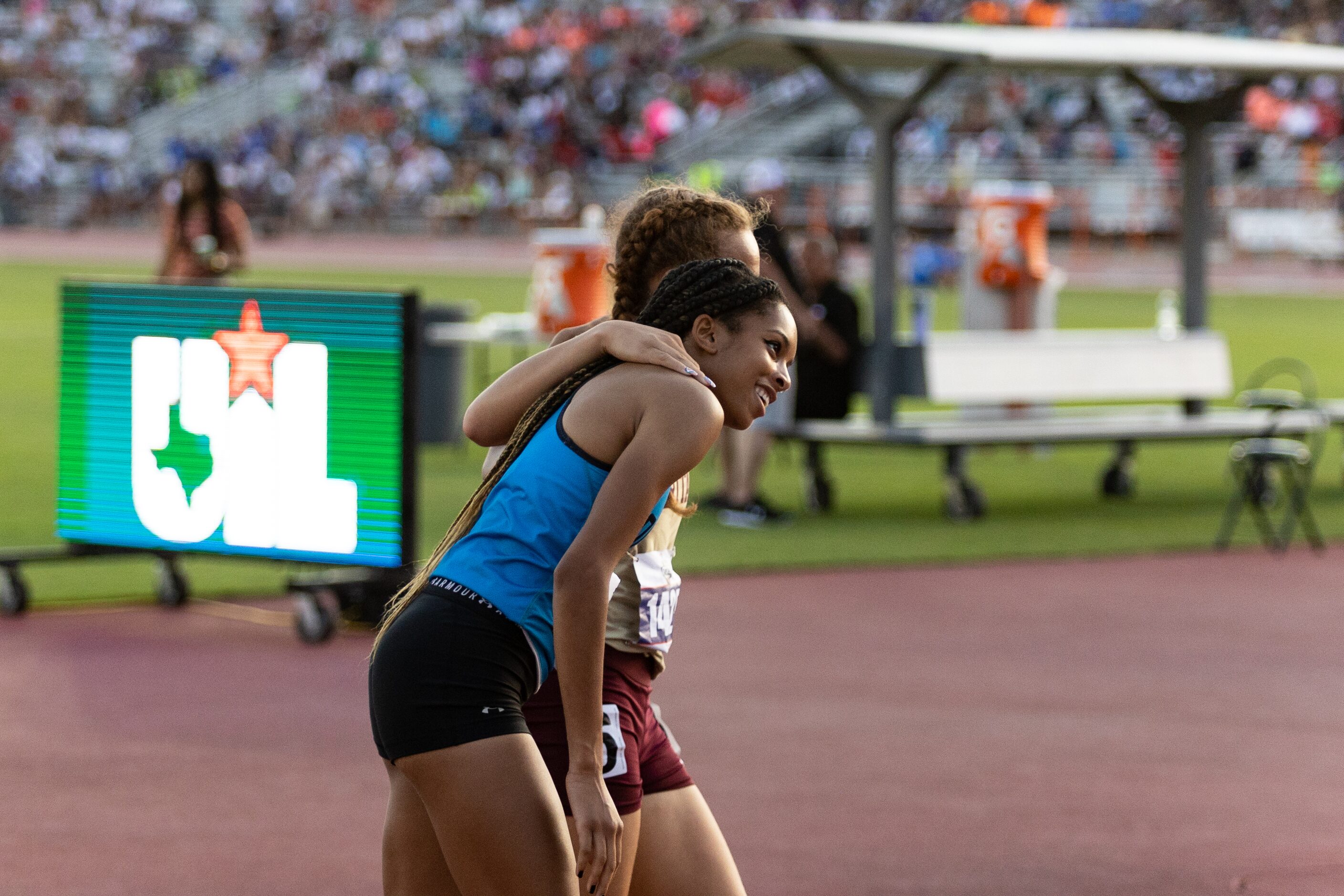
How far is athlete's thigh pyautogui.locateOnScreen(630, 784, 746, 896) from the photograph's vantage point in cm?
355

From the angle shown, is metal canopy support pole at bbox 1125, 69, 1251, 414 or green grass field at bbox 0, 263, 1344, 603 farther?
metal canopy support pole at bbox 1125, 69, 1251, 414

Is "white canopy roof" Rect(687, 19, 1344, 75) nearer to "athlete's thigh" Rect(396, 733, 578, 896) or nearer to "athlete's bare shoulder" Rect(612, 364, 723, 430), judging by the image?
"athlete's bare shoulder" Rect(612, 364, 723, 430)

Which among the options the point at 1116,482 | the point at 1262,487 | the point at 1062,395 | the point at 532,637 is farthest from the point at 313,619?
the point at 1116,482

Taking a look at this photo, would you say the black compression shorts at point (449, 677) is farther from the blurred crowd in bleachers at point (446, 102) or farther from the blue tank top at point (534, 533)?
the blurred crowd in bleachers at point (446, 102)

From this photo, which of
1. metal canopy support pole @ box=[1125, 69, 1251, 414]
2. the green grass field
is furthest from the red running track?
metal canopy support pole @ box=[1125, 69, 1251, 414]

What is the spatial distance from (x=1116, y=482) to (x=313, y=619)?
21.5 ft

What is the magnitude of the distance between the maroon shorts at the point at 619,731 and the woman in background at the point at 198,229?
939cm

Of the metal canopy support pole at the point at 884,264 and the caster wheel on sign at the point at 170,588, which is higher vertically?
the metal canopy support pole at the point at 884,264

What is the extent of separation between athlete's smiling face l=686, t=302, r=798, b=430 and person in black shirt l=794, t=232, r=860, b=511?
8665mm

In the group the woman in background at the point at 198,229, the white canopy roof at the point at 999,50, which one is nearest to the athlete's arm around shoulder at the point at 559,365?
the white canopy roof at the point at 999,50

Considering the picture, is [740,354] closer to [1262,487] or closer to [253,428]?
[253,428]

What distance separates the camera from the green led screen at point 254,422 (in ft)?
25.2

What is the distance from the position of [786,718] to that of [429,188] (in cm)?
3864

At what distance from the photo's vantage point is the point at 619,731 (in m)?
3.36
